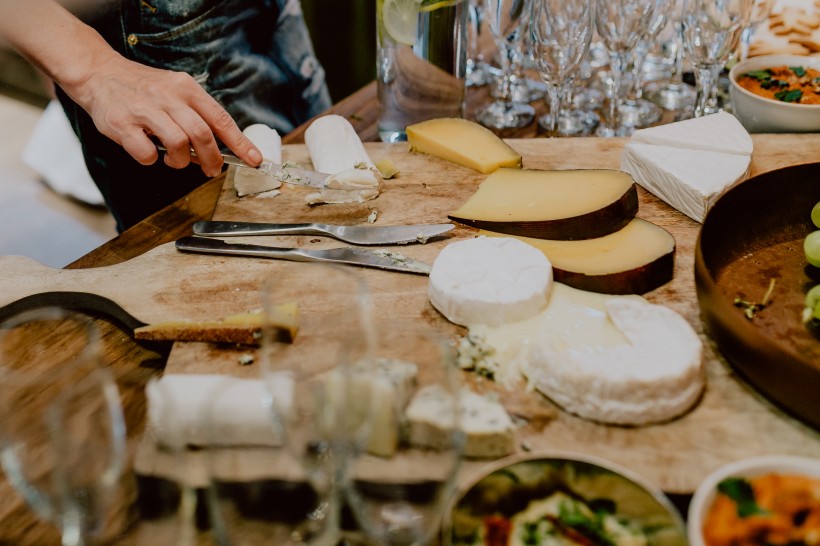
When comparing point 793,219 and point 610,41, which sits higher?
point 610,41

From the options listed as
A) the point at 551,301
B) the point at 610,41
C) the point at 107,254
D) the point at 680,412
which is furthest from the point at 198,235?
the point at 610,41

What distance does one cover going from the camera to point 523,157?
66.1 inches

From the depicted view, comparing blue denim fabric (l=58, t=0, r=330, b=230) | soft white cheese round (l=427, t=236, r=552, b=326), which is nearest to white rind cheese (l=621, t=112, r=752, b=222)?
soft white cheese round (l=427, t=236, r=552, b=326)

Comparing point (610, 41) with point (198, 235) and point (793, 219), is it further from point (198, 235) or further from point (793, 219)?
point (198, 235)

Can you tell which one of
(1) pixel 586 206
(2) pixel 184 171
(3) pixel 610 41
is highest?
(3) pixel 610 41

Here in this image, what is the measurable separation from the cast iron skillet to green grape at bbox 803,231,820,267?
0.04 metres

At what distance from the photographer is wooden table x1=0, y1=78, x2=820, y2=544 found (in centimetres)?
90

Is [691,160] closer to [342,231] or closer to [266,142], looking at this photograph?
[342,231]

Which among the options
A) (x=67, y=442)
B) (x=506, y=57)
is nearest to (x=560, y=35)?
(x=506, y=57)

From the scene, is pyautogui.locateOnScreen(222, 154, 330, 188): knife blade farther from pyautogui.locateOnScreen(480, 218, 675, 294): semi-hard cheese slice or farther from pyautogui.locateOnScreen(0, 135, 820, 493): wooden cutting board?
pyautogui.locateOnScreen(480, 218, 675, 294): semi-hard cheese slice

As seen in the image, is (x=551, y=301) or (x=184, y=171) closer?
(x=551, y=301)

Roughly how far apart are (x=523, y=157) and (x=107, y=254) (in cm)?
96

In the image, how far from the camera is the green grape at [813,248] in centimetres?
119

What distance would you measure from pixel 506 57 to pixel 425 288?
0.98m
